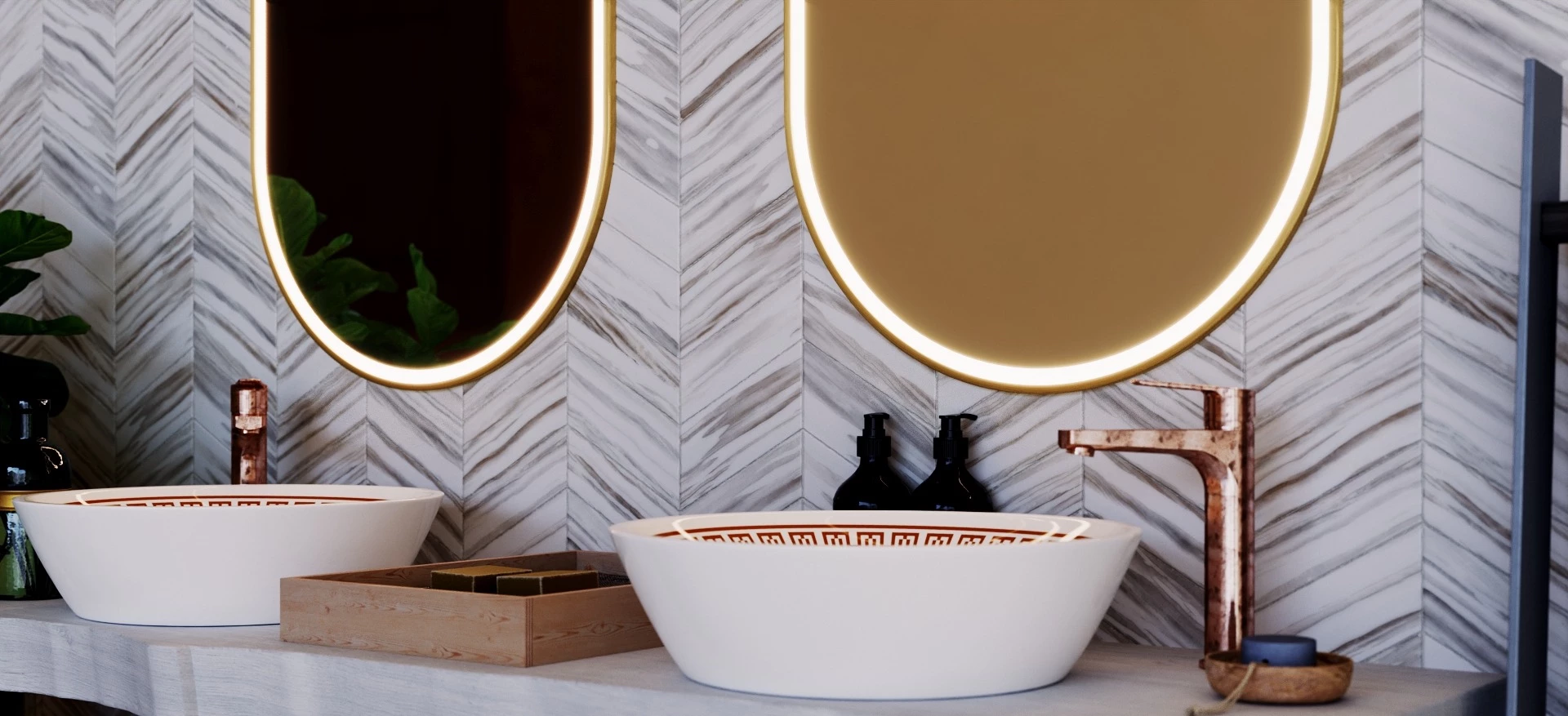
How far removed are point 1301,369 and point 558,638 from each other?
27.5 inches

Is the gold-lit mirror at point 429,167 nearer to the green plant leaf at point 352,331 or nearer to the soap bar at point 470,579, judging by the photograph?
the green plant leaf at point 352,331

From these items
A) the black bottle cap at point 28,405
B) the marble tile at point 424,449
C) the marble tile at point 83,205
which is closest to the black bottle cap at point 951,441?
the marble tile at point 424,449

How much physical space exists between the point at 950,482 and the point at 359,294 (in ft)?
3.02

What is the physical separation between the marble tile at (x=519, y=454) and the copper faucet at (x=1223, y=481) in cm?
75

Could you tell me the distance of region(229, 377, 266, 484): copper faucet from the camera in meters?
1.85

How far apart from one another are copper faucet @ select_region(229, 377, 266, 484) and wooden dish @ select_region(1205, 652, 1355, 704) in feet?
4.15

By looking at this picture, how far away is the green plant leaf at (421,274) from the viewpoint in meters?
1.88

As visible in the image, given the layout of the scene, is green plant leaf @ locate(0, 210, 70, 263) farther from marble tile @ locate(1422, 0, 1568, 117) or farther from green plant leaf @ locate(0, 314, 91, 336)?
marble tile @ locate(1422, 0, 1568, 117)

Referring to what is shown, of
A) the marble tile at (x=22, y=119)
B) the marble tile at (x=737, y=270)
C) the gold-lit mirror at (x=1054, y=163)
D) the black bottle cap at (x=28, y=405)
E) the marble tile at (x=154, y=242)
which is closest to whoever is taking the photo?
the gold-lit mirror at (x=1054, y=163)

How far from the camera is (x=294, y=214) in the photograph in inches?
79.0

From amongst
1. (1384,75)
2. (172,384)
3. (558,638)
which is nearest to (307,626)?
(558,638)

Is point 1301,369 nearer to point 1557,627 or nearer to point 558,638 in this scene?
point 1557,627

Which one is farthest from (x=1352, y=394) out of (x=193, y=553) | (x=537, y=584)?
(x=193, y=553)

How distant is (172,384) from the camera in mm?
2115
